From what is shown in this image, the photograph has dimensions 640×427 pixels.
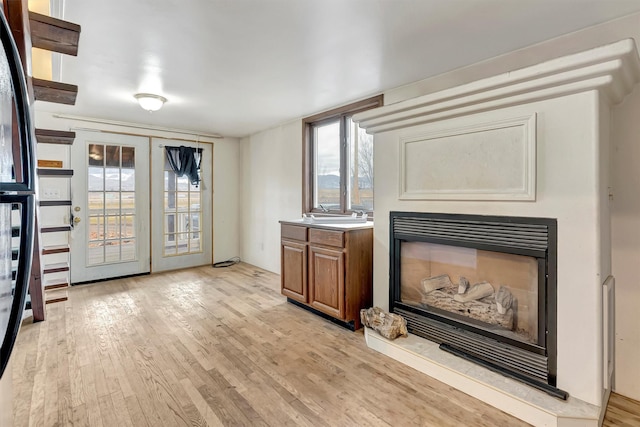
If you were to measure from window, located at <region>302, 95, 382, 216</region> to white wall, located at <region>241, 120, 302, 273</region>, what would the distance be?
0.17 m

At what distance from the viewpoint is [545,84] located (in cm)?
177

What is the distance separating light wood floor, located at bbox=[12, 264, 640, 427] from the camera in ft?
5.94

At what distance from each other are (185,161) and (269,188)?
56.6 inches

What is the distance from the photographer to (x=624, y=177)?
199cm

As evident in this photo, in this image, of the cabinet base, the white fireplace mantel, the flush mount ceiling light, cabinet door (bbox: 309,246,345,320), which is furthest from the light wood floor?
the flush mount ceiling light

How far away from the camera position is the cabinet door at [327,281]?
2.95 m

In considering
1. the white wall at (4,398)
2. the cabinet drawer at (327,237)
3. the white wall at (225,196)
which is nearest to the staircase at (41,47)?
the white wall at (4,398)

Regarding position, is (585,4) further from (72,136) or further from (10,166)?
(72,136)

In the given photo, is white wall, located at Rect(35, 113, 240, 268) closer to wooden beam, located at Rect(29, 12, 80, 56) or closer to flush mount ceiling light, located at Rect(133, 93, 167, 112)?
flush mount ceiling light, located at Rect(133, 93, 167, 112)

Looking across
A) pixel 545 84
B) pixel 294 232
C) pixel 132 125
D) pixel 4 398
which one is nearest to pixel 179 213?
pixel 132 125

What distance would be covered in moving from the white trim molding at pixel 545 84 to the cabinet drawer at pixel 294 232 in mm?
1575

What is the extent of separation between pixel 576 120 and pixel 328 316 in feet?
8.03

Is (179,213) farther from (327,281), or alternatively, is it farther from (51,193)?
(327,281)

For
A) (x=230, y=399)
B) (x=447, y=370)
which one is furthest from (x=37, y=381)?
(x=447, y=370)
